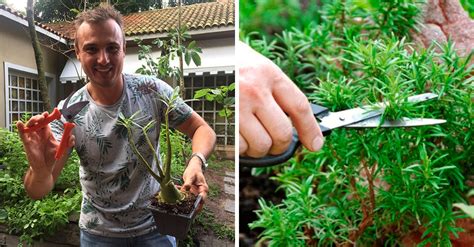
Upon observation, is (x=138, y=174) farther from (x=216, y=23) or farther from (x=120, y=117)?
(x=216, y=23)

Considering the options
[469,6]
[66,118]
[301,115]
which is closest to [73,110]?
[66,118]

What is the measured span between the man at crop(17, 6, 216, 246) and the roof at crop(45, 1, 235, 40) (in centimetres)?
3

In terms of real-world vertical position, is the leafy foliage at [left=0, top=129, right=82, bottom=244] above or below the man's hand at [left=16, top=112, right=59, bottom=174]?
below

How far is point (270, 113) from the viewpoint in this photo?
105 cm

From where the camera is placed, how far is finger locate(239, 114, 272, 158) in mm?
1053

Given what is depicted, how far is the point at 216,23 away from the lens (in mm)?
1288

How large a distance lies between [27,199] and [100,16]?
0.46 metres

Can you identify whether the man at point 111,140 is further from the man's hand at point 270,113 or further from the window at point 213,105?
the man's hand at point 270,113

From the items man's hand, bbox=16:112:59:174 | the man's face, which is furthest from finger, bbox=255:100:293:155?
man's hand, bbox=16:112:59:174

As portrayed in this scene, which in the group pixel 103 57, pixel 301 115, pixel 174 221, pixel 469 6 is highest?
pixel 469 6

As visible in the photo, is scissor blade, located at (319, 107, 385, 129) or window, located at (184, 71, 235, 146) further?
window, located at (184, 71, 235, 146)

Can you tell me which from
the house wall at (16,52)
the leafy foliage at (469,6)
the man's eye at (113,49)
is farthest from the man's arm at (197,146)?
the leafy foliage at (469,6)

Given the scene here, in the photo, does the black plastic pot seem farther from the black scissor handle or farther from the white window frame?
the white window frame

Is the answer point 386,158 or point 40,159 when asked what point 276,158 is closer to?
point 386,158
